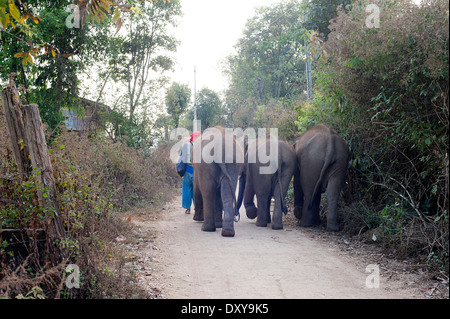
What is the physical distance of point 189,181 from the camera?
10664 mm

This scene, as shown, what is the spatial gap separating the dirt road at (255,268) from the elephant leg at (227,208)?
156 millimetres

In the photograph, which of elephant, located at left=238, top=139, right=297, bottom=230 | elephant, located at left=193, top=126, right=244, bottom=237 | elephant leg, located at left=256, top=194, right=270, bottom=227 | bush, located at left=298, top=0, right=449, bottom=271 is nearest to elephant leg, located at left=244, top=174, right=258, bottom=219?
elephant, located at left=238, top=139, right=297, bottom=230

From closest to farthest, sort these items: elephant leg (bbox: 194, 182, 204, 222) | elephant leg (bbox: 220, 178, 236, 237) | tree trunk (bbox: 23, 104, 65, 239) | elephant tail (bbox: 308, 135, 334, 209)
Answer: tree trunk (bbox: 23, 104, 65, 239) < elephant leg (bbox: 220, 178, 236, 237) < elephant tail (bbox: 308, 135, 334, 209) < elephant leg (bbox: 194, 182, 204, 222)

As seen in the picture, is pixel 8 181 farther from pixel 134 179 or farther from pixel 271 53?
pixel 271 53

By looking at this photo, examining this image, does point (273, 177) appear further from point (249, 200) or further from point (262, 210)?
point (249, 200)

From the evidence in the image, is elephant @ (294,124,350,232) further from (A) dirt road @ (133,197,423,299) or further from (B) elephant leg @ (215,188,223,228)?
(B) elephant leg @ (215,188,223,228)

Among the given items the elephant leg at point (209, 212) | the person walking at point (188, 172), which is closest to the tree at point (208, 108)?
the person walking at point (188, 172)

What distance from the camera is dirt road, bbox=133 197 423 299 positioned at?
4.74 meters

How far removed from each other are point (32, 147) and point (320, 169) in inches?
214

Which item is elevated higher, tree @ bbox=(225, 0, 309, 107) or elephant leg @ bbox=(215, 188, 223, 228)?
tree @ bbox=(225, 0, 309, 107)

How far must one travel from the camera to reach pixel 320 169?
332 inches

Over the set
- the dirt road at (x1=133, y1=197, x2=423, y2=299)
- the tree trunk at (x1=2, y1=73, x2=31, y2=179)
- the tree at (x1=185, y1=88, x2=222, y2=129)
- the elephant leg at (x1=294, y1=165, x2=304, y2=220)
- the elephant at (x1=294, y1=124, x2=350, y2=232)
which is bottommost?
the dirt road at (x1=133, y1=197, x2=423, y2=299)

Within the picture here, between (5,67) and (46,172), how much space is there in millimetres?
6793

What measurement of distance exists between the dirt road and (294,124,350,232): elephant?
2.21 feet
